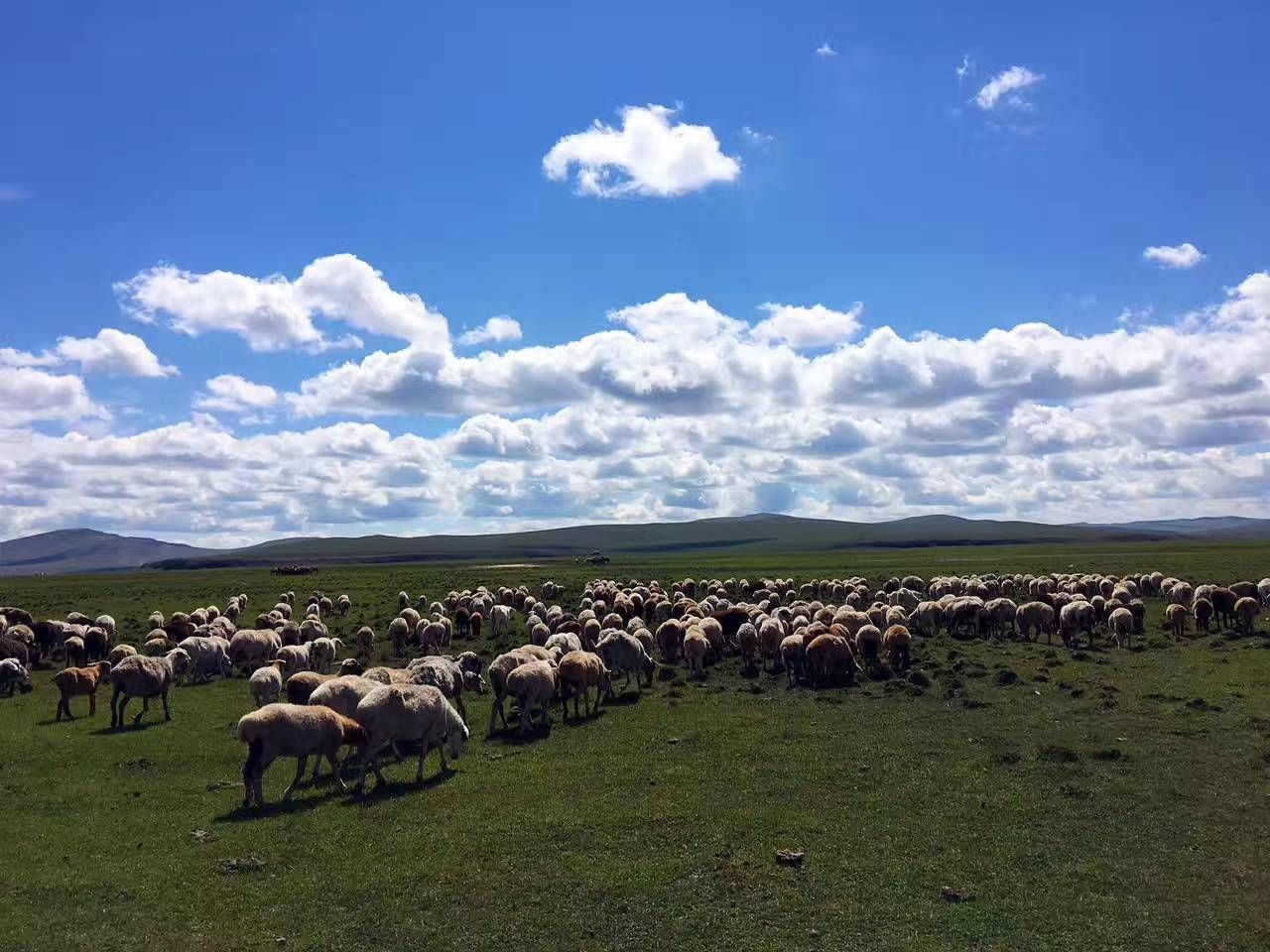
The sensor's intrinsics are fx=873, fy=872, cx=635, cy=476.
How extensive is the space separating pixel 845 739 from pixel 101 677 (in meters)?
24.4

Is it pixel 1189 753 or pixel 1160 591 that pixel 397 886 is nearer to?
pixel 1189 753

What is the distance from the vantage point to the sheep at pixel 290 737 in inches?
644

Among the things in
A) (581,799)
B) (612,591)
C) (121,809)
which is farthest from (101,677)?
(612,591)

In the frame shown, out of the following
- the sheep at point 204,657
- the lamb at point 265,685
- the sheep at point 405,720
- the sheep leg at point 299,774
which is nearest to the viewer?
the sheep leg at point 299,774

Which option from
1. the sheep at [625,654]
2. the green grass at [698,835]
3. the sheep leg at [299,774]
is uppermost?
Answer: the sheep at [625,654]

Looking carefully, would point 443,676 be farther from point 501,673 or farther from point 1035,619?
point 1035,619

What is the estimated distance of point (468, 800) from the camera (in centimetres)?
1644

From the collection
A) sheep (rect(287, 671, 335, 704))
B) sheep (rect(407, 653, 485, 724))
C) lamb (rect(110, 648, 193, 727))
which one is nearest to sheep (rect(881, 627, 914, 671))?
sheep (rect(407, 653, 485, 724))

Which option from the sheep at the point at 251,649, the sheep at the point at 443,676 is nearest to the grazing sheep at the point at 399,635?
the sheep at the point at 251,649

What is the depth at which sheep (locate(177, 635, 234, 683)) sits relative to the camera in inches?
1242

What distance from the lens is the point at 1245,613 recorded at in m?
36.6

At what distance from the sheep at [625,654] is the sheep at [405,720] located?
9.44m

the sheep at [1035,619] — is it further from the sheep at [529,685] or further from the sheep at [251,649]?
the sheep at [251,649]

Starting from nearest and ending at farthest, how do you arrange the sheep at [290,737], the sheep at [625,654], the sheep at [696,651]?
the sheep at [290,737]
the sheep at [625,654]
the sheep at [696,651]
